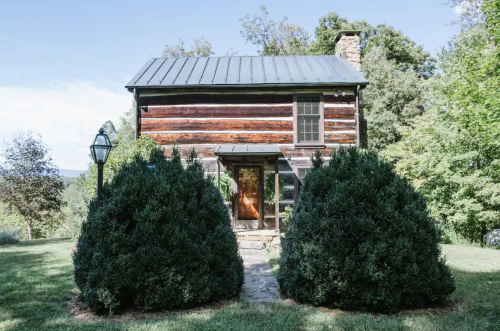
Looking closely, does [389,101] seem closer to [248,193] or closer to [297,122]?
[297,122]

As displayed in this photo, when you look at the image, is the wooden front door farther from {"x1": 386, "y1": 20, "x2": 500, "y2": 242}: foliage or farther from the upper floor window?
{"x1": 386, "y1": 20, "x2": 500, "y2": 242}: foliage

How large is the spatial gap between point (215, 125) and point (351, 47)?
6996mm

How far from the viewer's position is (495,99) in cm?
948

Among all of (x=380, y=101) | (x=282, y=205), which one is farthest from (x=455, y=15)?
(x=282, y=205)

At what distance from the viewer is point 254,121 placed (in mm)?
11984

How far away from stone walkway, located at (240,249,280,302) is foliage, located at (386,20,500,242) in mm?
8197

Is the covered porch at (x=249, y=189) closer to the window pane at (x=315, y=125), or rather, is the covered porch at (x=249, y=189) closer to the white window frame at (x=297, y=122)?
the white window frame at (x=297, y=122)

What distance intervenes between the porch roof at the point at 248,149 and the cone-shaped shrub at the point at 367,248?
582 cm

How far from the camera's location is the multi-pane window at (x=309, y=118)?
12.1 meters

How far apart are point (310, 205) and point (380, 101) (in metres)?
21.0

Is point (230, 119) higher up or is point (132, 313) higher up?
point (230, 119)

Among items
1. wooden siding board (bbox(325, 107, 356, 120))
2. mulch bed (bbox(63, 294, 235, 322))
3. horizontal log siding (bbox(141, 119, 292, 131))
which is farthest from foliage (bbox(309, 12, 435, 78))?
mulch bed (bbox(63, 294, 235, 322))

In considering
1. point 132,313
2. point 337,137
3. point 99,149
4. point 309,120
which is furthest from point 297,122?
point 132,313

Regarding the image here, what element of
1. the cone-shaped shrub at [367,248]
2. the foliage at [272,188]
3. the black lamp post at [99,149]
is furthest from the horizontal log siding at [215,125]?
the cone-shaped shrub at [367,248]
